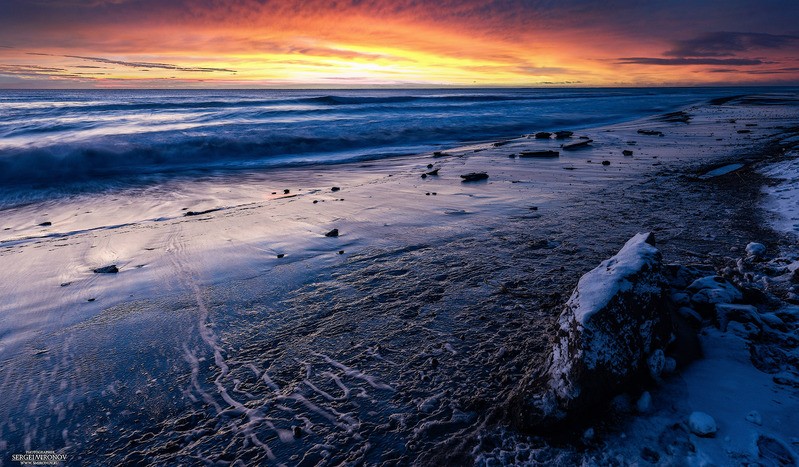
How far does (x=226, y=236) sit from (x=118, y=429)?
344cm

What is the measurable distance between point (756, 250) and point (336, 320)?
12.4ft

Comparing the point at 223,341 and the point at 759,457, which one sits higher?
the point at 759,457

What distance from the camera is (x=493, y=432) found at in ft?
6.95

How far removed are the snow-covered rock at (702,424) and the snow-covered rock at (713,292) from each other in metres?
1.10

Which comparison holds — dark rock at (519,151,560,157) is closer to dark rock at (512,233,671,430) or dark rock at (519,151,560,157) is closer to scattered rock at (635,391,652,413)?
dark rock at (512,233,671,430)

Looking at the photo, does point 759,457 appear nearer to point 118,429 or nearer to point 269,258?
point 118,429

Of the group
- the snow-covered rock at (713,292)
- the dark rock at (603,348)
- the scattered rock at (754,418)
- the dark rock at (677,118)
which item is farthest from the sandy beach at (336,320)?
the dark rock at (677,118)

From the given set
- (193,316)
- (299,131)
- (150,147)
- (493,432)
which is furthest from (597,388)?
(299,131)

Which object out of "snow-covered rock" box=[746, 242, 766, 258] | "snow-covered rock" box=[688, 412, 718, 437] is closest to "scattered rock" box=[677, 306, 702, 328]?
"snow-covered rock" box=[688, 412, 718, 437]

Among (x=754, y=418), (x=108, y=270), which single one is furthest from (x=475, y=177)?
(x=754, y=418)

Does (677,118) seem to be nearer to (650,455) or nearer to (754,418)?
(754,418)

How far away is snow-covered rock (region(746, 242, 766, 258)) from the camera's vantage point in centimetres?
375

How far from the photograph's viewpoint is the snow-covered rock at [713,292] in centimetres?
274

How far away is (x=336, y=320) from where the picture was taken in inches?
130
